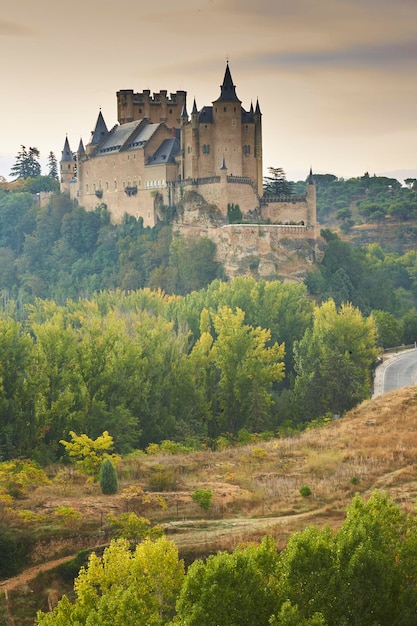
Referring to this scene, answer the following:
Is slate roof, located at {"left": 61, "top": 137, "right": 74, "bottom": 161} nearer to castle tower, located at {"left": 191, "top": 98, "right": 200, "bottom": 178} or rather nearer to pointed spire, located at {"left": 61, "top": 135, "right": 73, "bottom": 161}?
pointed spire, located at {"left": 61, "top": 135, "right": 73, "bottom": 161}

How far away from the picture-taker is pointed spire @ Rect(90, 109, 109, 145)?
99375mm

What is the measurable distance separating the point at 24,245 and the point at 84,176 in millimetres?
12609

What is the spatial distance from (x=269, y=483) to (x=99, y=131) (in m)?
70.2

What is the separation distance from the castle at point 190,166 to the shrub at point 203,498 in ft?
169

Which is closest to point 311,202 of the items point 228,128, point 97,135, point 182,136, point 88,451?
point 228,128

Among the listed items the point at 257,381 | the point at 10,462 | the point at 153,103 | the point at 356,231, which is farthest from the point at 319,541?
the point at 356,231

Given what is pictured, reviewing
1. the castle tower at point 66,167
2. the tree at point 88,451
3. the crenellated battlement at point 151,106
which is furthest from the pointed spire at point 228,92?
the tree at point 88,451

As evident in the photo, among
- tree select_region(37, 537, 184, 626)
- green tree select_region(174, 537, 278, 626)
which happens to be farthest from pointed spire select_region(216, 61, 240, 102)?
green tree select_region(174, 537, 278, 626)

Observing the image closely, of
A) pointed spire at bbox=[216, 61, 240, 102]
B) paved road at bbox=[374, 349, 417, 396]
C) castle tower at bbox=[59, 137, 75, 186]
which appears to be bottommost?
paved road at bbox=[374, 349, 417, 396]

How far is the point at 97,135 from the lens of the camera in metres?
99.4

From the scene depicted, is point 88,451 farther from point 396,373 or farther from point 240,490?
point 396,373

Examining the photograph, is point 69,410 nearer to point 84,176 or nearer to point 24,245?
point 84,176

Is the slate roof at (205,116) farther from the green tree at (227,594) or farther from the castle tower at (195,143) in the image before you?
the green tree at (227,594)

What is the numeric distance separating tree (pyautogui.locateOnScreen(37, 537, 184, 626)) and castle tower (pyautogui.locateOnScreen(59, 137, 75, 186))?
87539 mm
